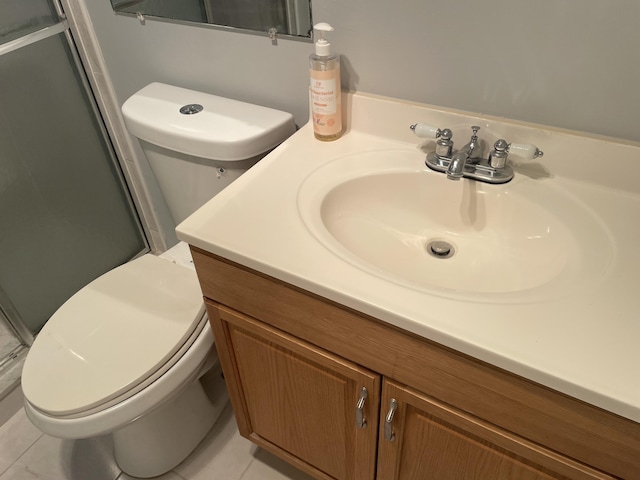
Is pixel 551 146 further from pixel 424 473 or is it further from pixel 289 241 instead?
pixel 424 473

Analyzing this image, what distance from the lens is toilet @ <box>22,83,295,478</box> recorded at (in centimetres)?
99

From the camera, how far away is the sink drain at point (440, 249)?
87 centimetres

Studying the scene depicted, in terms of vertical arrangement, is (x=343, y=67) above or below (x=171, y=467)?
above

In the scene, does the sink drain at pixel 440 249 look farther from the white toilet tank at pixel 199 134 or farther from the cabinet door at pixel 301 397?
the white toilet tank at pixel 199 134

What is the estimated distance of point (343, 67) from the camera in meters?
0.97

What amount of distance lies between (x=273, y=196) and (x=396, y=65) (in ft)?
1.13

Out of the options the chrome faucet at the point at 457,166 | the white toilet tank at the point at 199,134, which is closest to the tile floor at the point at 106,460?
the white toilet tank at the point at 199,134

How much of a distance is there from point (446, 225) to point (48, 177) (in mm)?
1244

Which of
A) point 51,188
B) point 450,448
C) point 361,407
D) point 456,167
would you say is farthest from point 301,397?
point 51,188

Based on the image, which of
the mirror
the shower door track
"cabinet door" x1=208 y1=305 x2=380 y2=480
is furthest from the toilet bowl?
the shower door track

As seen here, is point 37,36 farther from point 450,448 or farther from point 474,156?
point 450,448

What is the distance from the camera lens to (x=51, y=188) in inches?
60.6

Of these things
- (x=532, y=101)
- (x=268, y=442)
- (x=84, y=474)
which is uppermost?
(x=532, y=101)

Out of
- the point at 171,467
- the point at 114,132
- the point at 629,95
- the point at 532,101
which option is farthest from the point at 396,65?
the point at 171,467
